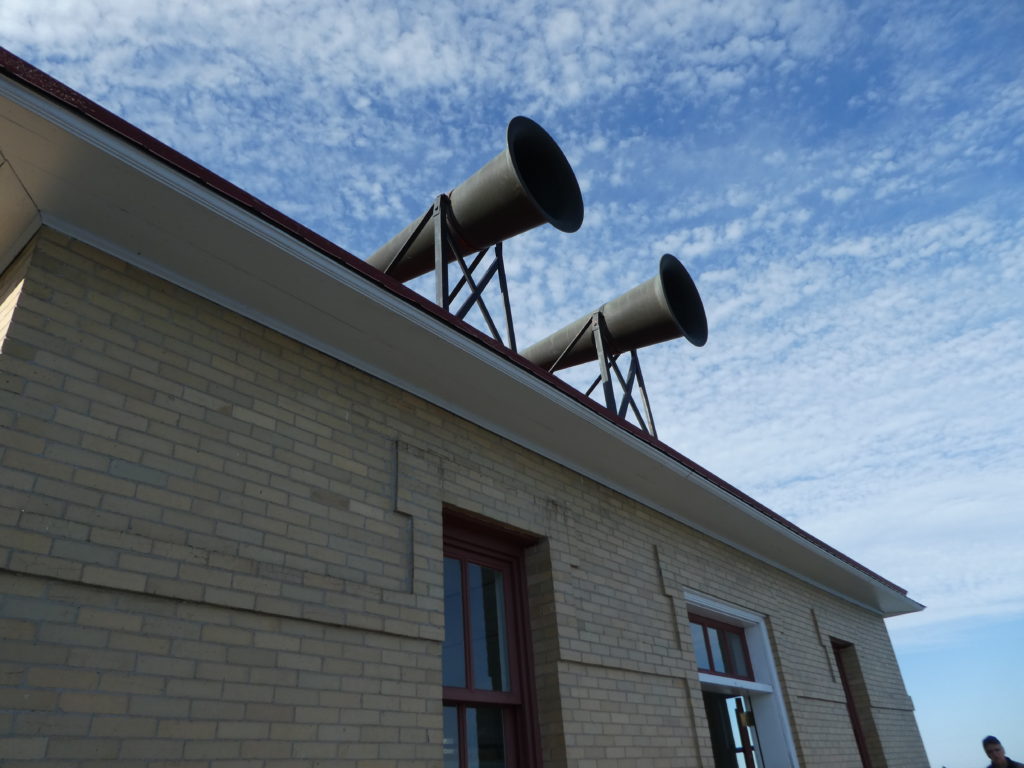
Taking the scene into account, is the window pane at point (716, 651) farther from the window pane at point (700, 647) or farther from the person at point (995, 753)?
the person at point (995, 753)

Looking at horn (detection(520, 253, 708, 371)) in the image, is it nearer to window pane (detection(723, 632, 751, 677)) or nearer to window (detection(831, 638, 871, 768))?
window pane (detection(723, 632, 751, 677))

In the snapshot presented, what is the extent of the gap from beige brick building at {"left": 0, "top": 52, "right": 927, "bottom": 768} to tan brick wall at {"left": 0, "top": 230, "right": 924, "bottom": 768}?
1 cm

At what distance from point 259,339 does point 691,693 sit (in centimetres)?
470

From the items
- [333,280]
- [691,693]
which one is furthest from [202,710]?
[691,693]

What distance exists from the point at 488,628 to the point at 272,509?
6.90 feet

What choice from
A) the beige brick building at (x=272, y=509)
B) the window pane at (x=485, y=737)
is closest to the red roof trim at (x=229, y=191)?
the beige brick building at (x=272, y=509)

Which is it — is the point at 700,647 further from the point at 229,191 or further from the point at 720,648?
the point at 229,191

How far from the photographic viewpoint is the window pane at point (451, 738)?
472 centimetres

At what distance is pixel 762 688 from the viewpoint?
830cm

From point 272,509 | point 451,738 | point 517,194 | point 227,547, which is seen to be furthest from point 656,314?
point 227,547

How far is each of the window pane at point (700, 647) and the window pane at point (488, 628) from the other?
9.23 ft

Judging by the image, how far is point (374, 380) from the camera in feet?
16.5

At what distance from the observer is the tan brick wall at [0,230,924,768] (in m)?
3.14

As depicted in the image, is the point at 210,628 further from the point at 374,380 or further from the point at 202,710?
the point at 374,380
